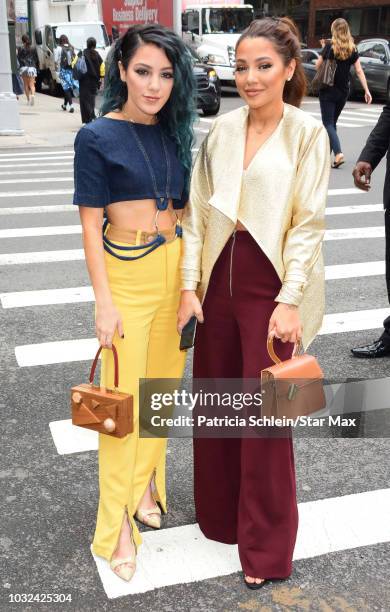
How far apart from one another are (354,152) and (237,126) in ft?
39.1

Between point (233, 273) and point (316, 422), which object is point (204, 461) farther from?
point (316, 422)

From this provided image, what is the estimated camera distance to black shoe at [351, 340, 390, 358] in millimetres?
5070

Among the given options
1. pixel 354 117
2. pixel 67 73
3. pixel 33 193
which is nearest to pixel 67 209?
pixel 33 193

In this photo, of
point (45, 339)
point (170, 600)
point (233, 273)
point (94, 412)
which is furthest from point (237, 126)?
point (45, 339)

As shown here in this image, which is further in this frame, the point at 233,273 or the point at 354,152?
the point at 354,152

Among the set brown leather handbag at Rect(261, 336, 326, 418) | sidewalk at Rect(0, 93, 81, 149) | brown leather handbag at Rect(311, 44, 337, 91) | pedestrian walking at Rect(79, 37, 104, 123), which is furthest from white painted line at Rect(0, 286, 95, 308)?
pedestrian walking at Rect(79, 37, 104, 123)

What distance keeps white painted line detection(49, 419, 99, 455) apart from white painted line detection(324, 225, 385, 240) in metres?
4.74

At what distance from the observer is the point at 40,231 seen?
27.6ft

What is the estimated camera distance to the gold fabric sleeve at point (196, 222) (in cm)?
271

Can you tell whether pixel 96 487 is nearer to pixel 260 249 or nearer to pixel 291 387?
pixel 291 387

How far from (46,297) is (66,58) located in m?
16.7

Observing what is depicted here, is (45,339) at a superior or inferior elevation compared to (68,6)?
inferior

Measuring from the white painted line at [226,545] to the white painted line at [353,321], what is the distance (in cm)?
221

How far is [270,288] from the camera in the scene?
265 cm
